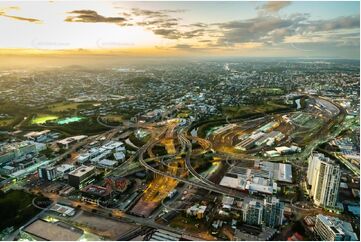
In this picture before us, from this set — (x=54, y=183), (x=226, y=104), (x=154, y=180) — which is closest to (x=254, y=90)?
(x=226, y=104)

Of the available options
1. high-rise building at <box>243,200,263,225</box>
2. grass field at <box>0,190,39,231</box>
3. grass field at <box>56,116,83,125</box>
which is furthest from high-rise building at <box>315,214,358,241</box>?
grass field at <box>56,116,83,125</box>

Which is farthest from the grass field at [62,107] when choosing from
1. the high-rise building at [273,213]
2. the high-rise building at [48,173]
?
the high-rise building at [273,213]

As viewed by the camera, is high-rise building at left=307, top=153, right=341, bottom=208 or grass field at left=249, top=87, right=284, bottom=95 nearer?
high-rise building at left=307, top=153, right=341, bottom=208

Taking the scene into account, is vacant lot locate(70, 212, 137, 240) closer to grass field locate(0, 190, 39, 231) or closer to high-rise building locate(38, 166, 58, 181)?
grass field locate(0, 190, 39, 231)

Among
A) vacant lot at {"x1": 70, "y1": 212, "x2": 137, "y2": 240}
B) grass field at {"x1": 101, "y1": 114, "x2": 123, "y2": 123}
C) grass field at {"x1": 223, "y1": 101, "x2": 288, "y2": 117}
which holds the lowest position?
vacant lot at {"x1": 70, "y1": 212, "x2": 137, "y2": 240}

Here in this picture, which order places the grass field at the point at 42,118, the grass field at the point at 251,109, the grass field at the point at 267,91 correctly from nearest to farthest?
the grass field at the point at 42,118 → the grass field at the point at 251,109 → the grass field at the point at 267,91

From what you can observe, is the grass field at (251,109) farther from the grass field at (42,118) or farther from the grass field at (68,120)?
the grass field at (42,118)

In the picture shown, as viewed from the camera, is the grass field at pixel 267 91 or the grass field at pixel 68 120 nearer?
the grass field at pixel 68 120
